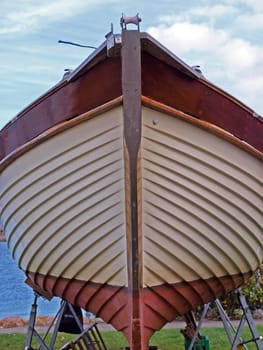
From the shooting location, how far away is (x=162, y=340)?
7949 mm

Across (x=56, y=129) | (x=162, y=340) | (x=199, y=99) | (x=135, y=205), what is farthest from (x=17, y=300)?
(x=199, y=99)

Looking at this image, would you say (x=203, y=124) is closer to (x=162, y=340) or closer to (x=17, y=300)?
(x=162, y=340)

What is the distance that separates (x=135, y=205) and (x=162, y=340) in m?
4.70

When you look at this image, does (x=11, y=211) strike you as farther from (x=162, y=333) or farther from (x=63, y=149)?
(x=162, y=333)

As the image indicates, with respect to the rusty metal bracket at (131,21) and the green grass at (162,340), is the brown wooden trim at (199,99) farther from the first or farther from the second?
the green grass at (162,340)

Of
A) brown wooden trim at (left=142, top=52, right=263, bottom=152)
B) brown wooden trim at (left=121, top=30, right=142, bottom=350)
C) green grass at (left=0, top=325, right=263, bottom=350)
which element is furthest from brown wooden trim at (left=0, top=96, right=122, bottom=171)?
green grass at (left=0, top=325, right=263, bottom=350)

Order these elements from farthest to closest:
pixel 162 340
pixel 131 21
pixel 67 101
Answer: pixel 162 340 → pixel 67 101 → pixel 131 21

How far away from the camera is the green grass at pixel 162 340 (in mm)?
7516

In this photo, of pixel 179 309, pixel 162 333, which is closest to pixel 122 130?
pixel 179 309

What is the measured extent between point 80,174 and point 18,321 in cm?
635

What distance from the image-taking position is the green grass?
296 inches

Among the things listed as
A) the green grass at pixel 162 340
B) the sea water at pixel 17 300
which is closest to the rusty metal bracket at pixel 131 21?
the green grass at pixel 162 340

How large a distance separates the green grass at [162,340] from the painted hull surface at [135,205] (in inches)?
125

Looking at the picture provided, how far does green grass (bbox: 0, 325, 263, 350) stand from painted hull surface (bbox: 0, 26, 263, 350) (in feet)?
10.5
